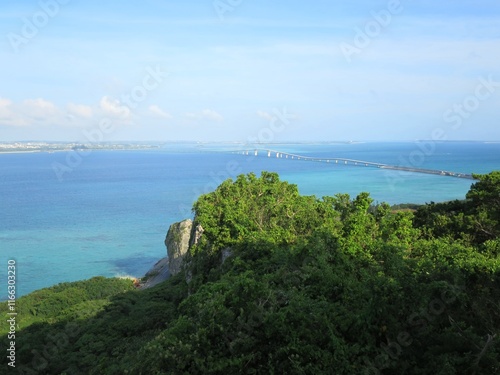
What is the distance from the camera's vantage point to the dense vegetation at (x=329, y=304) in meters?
6.58

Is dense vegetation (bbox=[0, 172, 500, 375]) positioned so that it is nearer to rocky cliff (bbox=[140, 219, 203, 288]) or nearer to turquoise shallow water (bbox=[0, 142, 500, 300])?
rocky cliff (bbox=[140, 219, 203, 288])

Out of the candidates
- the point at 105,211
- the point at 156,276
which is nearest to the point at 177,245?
the point at 156,276

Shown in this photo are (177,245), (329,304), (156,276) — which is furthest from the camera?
(156,276)

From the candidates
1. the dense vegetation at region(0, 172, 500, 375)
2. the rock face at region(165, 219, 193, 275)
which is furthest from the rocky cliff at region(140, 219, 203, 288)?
the dense vegetation at region(0, 172, 500, 375)

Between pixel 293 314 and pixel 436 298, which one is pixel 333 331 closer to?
pixel 293 314

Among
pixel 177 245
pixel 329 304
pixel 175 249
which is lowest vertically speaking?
pixel 175 249

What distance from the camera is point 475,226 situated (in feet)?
42.0

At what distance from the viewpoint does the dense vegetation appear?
21.6 feet

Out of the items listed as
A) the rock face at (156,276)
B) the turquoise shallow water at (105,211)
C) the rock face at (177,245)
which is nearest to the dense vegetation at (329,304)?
the rock face at (177,245)

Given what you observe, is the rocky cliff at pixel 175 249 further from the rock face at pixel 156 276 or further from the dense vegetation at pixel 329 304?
the dense vegetation at pixel 329 304

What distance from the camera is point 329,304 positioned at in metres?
7.46

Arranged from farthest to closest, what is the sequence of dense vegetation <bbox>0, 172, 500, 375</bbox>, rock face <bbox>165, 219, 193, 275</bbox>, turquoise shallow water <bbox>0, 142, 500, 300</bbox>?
turquoise shallow water <bbox>0, 142, 500, 300</bbox> < rock face <bbox>165, 219, 193, 275</bbox> < dense vegetation <bbox>0, 172, 500, 375</bbox>

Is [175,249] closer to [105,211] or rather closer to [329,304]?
[329,304]

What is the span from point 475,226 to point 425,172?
76217mm
